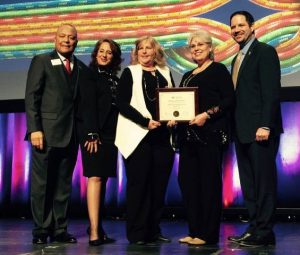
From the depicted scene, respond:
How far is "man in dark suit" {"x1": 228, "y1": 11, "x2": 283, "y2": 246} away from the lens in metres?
2.90

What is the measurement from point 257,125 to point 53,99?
1.19 meters

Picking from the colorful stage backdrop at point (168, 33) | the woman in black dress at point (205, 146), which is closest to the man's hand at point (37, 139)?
the woman in black dress at point (205, 146)

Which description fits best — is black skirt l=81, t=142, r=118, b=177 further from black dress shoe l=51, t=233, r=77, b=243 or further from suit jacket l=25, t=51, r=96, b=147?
black dress shoe l=51, t=233, r=77, b=243

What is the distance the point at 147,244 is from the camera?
2.99m

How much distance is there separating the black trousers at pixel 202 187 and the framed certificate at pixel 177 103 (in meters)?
0.19

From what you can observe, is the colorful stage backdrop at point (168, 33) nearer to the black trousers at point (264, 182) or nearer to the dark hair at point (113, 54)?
the dark hair at point (113, 54)

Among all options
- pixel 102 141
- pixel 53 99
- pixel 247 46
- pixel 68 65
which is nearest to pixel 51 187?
pixel 102 141

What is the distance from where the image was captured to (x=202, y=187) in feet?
9.70

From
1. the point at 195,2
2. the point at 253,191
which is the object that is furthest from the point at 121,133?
the point at 195,2

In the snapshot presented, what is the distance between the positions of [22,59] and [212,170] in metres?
2.45

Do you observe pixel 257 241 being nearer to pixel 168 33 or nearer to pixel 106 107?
pixel 106 107

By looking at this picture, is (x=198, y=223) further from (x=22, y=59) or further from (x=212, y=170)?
(x=22, y=59)

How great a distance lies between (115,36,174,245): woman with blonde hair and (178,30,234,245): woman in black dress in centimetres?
15

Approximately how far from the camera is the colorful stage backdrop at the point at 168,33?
13.7 feet
